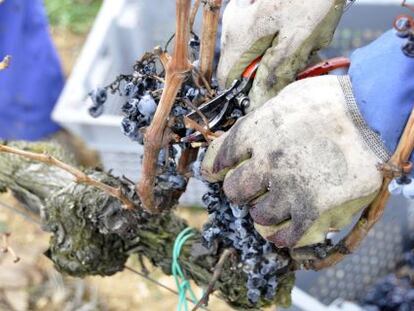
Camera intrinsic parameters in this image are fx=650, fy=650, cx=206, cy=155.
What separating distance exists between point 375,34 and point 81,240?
158 centimetres

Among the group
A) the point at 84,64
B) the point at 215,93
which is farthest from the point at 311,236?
the point at 84,64

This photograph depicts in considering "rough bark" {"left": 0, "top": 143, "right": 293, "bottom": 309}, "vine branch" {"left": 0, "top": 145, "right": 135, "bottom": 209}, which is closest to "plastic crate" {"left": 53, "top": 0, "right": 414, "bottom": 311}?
"rough bark" {"left": 0, "top": 143, "right": 293, "bottom": 309}

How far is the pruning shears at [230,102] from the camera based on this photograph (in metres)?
0.88

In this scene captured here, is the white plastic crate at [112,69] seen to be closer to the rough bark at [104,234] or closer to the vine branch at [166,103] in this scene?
the rough bark at [104,234]

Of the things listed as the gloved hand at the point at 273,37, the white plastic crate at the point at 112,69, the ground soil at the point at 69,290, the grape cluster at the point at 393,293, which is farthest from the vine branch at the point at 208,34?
the ground soil at the point at 69,290

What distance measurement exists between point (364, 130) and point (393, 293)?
1.18m

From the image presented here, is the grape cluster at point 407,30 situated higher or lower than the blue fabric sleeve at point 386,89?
higher

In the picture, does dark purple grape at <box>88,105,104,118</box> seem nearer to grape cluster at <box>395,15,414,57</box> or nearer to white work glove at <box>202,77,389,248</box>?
white work glove at <box>202,77,389,248</box>

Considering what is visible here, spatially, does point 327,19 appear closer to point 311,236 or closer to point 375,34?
point 311,236

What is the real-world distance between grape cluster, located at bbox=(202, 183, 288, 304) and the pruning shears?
0.29 ft

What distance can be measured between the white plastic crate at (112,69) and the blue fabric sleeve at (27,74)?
218 mm

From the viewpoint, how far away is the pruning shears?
88 centimetres

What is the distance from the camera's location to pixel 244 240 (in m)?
0.95

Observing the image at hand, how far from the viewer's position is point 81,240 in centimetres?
111
